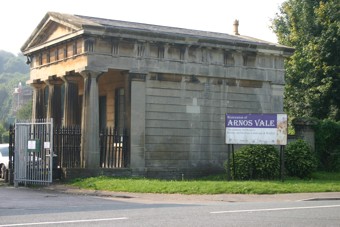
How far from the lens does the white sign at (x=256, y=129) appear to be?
75.0ft

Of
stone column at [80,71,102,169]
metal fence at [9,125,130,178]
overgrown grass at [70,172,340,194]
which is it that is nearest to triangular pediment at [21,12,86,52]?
stone column at [80,71,102,169]

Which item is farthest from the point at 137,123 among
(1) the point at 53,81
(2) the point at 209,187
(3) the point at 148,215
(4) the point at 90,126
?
(3) the point at 148,215

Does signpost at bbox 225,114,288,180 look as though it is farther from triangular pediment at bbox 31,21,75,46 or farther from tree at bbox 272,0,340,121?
tree at bbox 272,0,340,121

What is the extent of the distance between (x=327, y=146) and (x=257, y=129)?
8627 mm

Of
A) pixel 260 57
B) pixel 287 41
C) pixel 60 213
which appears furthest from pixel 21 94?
pixel 60 213

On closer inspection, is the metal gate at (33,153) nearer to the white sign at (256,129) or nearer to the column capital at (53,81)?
the column capital at (53,81)

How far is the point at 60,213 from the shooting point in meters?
13.1

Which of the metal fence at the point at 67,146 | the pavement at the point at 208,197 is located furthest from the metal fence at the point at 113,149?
the pavement at the point at 208,197

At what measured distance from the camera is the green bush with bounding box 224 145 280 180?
2341cm

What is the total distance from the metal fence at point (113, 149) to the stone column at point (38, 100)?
584cm

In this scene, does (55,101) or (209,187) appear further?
(55,101)

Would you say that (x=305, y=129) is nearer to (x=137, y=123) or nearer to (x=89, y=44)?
(x=137, y=123)

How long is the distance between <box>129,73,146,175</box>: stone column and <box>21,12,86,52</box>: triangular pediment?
325 cm

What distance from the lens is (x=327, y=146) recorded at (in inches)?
1197
